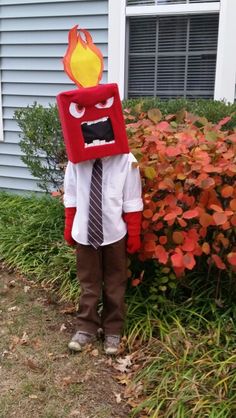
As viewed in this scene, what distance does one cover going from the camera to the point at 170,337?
2.79 meters

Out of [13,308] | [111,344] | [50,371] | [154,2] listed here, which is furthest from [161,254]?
[154,2]

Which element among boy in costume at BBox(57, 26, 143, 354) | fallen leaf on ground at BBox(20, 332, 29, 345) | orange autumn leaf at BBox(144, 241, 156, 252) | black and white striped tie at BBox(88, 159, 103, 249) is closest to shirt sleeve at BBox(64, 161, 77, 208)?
boy in costume at BBox(57, 26, 143, 354)

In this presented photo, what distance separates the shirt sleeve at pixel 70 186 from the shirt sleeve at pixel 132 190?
0.30 metres

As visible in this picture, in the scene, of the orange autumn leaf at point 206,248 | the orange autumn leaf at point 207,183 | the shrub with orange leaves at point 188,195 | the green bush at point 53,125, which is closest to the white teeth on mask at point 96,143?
the shrub with orange leaves at point 188,195

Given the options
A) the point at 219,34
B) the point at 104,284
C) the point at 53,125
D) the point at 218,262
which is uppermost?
the point at 219,34

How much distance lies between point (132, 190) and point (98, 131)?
1.26 feet

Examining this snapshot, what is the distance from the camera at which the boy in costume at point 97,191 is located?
8.42 feet

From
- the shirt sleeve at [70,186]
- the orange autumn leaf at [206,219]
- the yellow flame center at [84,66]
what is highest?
the yellow flame center at [84,66]

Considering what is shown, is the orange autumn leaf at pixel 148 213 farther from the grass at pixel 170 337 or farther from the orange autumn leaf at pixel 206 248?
the grass at pixel 170 337

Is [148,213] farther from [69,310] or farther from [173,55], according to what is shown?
[173,55]

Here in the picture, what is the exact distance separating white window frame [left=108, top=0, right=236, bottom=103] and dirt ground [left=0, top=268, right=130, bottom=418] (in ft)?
8.07

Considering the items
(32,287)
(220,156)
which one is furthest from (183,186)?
(32,287)

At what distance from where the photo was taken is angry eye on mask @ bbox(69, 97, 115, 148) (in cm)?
257

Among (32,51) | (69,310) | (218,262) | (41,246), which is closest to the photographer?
(218,262)
